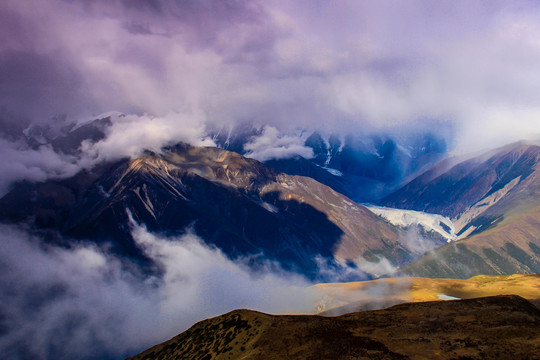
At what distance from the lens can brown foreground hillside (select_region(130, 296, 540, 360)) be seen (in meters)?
77.1

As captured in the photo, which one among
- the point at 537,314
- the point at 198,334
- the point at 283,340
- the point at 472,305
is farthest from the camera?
the point at 198,334

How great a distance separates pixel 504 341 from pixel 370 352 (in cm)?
2822

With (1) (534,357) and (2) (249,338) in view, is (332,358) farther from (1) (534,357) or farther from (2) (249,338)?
(1) (534,357)

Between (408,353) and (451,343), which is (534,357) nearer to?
(451,343)

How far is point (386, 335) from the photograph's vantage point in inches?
3541

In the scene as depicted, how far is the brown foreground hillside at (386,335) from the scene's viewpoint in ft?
253

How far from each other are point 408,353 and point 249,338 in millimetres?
41839

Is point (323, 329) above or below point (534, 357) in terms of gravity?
above

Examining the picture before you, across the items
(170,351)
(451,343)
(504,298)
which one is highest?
→ (170,351)

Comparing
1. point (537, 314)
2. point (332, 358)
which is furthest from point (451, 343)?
point (537, 314)

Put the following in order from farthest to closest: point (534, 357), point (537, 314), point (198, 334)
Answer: point (198, 334) < point (537, 314) < point (534, 357)

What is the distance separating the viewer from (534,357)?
220 ft

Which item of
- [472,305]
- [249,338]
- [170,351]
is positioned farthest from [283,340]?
[472,305]

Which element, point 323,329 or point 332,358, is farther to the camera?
point 323,329
